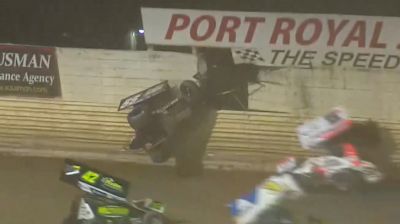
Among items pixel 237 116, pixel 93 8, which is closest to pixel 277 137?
pixel 237 116

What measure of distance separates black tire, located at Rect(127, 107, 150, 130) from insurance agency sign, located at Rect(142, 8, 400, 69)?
8 cm

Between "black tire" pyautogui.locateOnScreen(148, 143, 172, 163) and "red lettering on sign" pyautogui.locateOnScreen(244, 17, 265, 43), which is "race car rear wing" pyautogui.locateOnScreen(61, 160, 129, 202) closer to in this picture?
"black tire" pyautogui.locateOnScreen(148, 143, 172, 163)

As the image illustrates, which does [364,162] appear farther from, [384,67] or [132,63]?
[132,63]

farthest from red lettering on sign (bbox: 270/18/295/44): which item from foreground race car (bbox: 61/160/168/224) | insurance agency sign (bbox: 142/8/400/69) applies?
foreground race car (bbox: 61/160/168/224)

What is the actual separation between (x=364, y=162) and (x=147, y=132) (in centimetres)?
25

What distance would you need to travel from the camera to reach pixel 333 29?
0.82 meters

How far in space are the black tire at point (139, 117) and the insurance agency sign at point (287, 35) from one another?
84 mm

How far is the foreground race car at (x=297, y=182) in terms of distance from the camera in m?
0.82

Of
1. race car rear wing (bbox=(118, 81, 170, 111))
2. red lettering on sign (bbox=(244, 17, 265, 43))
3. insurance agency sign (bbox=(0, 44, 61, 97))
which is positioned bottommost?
race car rear wing (bbox=(118, 81, 170, 111))

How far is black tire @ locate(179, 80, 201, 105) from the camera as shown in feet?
2.76

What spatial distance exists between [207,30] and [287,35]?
3.6 inches

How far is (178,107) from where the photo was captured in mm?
847

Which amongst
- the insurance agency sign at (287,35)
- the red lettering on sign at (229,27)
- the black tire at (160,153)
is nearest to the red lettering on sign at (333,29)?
the insurance agency sign at (287,35)

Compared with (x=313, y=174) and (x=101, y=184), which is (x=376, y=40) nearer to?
(x=313, y=174)
